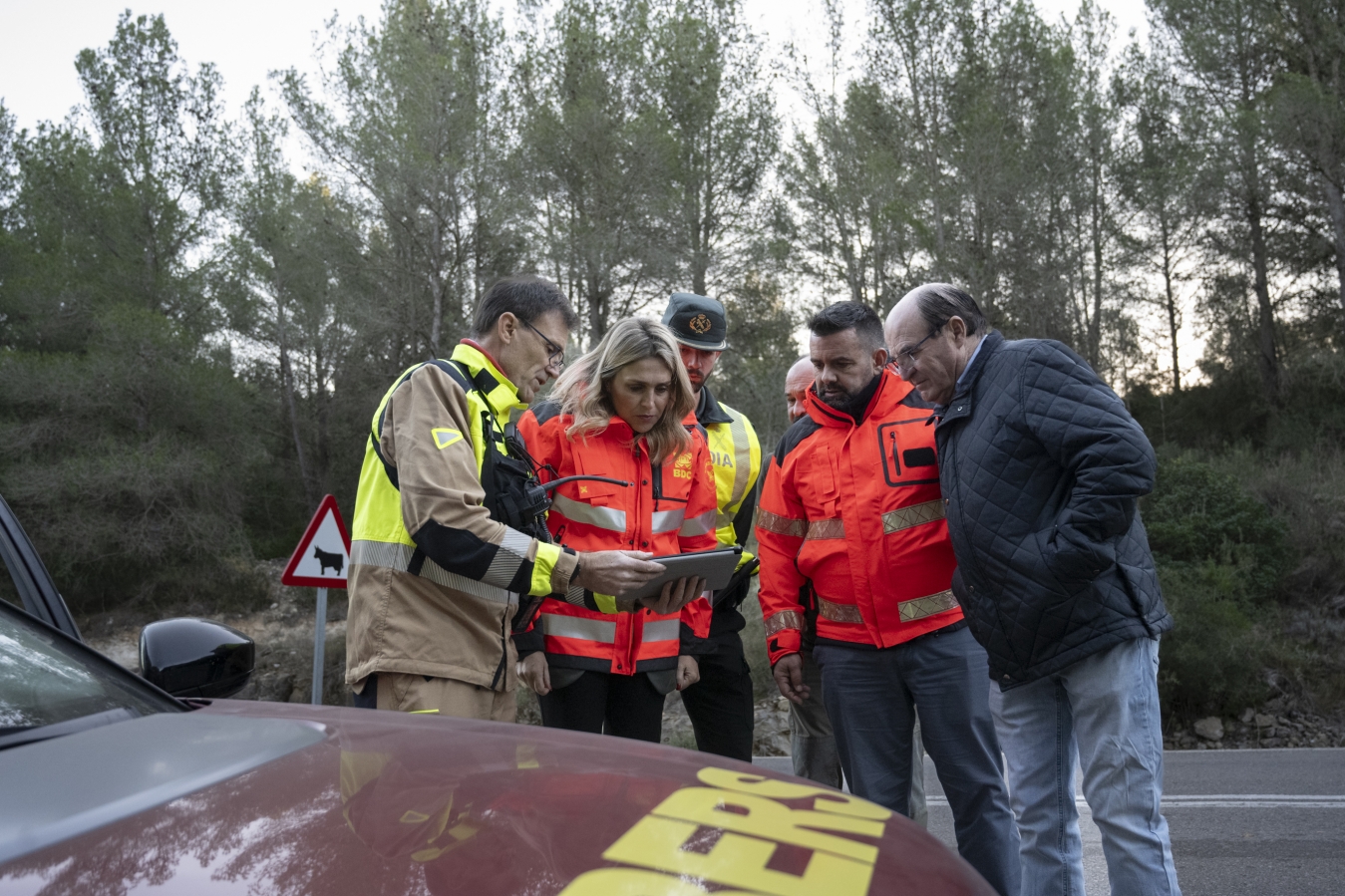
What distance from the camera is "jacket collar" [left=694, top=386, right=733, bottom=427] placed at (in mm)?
3660

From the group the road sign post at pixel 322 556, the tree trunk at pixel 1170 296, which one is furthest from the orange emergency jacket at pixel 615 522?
the tree trunk at pixel 1170 296

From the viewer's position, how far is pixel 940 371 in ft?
9.78

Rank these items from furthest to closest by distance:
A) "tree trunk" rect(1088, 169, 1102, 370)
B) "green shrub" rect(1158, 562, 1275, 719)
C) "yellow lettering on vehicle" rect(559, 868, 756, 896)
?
"tree trunk" rect(1088, 169, 1102, 370)
"green shrub" rect(1158, 562, 1275, 719)
"yellow lettering on vehicle" rect(559, 868, 756, 896)

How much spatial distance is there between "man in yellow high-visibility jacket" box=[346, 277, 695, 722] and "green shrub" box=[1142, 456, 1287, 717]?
8799mm

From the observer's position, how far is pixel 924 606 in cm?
304

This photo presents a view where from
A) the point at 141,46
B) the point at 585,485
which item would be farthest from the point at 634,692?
the point at 141,46

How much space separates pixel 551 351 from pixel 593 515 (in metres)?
0.52

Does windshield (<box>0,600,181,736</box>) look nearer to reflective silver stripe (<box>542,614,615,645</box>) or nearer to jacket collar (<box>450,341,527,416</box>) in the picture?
jacket collar (<box>450,341,527,416</box>)

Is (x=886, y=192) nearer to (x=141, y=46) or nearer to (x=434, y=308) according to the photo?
(x=434, y=308)

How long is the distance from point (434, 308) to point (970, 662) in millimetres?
20723

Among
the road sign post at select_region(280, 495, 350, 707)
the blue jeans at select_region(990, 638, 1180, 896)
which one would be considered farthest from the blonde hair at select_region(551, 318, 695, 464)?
the road sign post at select_region(280, 495, 350, 707)

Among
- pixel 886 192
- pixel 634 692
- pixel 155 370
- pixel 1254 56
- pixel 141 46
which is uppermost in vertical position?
pixel 141 46

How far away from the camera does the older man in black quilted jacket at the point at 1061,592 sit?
247cm

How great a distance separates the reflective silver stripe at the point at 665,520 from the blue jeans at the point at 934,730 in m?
0.63
